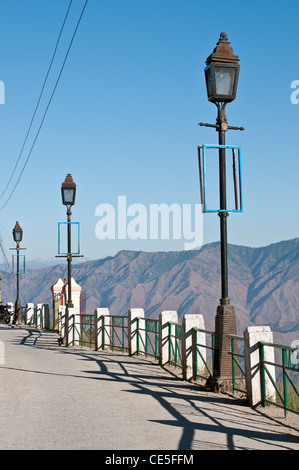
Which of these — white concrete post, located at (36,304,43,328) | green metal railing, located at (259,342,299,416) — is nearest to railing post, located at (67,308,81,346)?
white concrete post, located at (36,304,43,328)

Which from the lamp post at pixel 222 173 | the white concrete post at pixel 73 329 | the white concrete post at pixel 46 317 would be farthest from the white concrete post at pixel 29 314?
the lamp post at pixel 222 173

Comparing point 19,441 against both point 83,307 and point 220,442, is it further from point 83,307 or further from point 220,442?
point 83,307

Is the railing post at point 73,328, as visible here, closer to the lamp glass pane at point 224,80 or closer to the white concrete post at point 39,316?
the white concrete post at point 39,316

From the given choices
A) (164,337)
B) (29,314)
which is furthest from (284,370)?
(29,314)

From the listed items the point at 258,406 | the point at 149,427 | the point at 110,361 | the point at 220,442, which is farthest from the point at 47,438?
the point at 110,361

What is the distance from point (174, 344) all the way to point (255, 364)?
493 cm

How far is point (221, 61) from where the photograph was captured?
1136cm

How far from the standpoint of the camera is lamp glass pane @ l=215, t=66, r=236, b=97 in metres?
11.3

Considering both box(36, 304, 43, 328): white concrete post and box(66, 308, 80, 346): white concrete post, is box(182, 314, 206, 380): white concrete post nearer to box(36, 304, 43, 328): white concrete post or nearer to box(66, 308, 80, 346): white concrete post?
box(66, 308, 80, 346): white concrete post

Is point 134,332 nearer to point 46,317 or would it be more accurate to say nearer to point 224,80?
point 224,80

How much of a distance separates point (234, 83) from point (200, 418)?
5.97 metres

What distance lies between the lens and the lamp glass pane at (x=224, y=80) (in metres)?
11.3

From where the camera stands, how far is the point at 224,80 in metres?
11.4

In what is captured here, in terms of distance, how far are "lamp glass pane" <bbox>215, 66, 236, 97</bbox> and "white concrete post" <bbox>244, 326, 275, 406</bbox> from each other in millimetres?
4259
